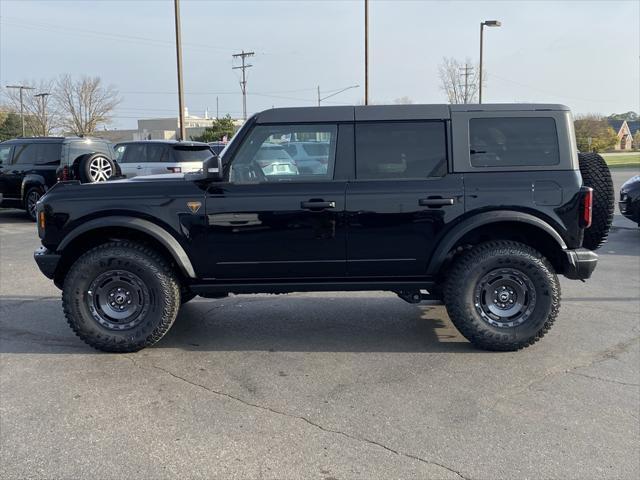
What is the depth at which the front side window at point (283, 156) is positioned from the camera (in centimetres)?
480

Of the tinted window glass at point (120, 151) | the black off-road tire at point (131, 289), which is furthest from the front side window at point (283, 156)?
the tinted window glass at point (120, 151)

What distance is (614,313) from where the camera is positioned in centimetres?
593

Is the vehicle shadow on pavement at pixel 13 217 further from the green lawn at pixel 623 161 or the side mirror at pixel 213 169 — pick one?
the green lawn at pixel 623 161

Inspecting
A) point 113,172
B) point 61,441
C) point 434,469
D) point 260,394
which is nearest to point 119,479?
point 61,441

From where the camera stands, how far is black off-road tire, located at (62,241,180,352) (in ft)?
15.8

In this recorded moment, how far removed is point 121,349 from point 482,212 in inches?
123

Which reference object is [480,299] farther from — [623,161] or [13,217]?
[623,161]

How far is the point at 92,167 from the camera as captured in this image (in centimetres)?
544

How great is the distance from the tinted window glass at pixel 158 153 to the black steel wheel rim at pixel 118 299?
993 cm

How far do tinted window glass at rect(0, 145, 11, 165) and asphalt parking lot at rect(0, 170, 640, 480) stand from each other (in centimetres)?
940

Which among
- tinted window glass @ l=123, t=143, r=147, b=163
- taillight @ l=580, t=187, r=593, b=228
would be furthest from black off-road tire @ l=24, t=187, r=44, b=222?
taillight @ l=580, t=187, r=593, b=228

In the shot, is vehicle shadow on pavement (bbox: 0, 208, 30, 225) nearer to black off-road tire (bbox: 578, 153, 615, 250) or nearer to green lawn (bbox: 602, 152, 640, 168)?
black off-road tire (bbox: 578, 153, 615, 250)

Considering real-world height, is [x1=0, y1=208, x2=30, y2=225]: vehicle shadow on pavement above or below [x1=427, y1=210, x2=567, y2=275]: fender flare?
below

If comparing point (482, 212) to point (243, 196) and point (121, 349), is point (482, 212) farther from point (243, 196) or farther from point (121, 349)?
point (121, 349)
